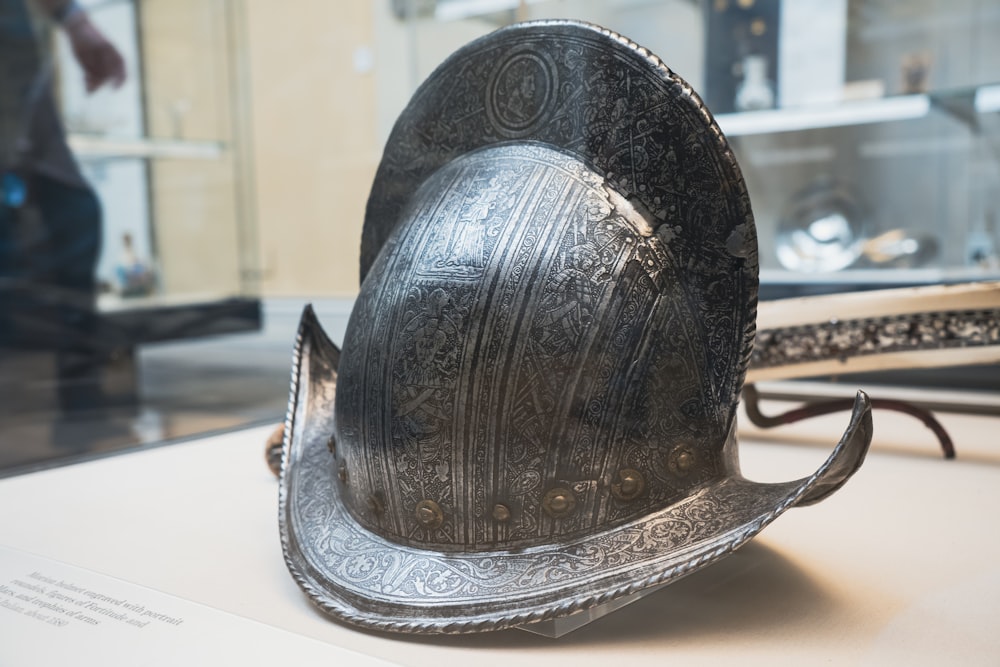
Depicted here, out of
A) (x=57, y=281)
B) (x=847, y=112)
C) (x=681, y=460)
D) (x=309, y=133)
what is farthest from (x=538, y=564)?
(x=309, y=133)

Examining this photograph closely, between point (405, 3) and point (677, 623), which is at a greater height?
point (405, 3)

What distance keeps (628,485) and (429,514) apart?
21 cm

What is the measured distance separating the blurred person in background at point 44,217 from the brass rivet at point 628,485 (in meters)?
2.09

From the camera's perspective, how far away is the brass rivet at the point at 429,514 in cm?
91

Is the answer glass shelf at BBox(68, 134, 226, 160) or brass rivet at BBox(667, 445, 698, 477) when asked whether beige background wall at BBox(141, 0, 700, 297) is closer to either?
glass shelf at BBox(68, 134, 226, 160)

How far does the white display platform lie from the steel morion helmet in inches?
2.5

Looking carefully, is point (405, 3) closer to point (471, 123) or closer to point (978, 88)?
point (978, 88)

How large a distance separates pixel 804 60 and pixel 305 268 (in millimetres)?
1847

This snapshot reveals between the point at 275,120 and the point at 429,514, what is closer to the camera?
the point at 429,514

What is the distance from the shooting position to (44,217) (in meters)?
2.47

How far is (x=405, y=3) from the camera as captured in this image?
2898mm

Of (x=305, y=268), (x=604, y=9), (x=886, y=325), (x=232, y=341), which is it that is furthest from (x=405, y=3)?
(x=886, y=325)

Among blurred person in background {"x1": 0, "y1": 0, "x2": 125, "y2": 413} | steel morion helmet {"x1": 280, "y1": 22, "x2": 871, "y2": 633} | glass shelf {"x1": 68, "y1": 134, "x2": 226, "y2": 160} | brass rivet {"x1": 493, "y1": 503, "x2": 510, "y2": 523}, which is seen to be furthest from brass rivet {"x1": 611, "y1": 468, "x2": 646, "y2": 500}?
glass shelf {"x1": 68, "y1": 134, "x2": 226, "y2": 160}

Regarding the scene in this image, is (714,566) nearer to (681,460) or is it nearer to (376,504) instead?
(681,460)
